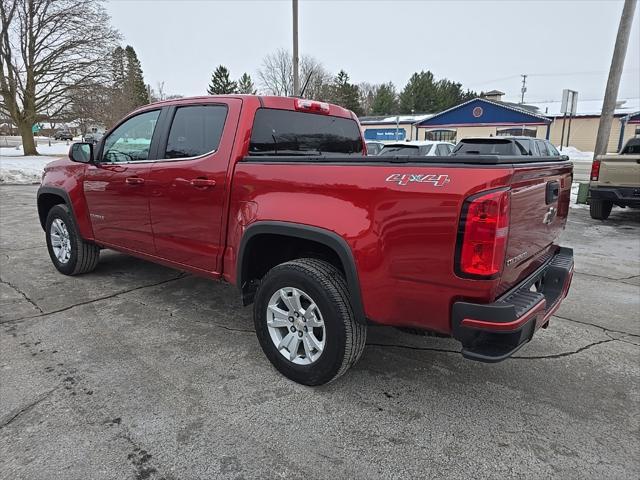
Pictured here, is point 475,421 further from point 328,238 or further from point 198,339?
point 198,339

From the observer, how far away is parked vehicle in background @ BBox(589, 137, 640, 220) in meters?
8.34

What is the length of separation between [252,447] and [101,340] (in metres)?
1.84

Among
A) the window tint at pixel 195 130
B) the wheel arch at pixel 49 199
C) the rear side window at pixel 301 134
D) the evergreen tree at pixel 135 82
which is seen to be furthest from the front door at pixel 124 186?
the evergreen tree at pixel 135 82

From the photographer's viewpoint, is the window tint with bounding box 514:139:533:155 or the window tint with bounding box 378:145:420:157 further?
the window tint with bounding box 378:145:420:157

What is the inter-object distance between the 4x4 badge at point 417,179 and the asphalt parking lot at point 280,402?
4.58 ft

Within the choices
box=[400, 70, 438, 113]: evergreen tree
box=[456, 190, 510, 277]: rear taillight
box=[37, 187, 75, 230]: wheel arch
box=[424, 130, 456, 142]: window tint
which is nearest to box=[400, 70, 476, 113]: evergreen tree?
box=[400, 70, 438, 113]: evergreen tree

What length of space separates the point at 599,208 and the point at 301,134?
8.21 metres

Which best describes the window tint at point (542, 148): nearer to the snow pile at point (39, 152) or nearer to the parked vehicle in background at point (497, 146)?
the parked vehicle in background at point (497, 146)

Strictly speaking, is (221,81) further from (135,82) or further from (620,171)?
(620,171)

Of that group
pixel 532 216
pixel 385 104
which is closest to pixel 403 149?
pixel 532 216

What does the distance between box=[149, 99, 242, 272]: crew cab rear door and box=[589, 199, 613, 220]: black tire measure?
8629 mm

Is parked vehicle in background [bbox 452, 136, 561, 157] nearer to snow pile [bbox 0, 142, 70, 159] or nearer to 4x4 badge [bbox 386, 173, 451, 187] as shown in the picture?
4x4 badge [bbox 386, 173, 451, 187]

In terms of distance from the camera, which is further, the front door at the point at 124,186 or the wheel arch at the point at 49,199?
the wheel arch at the point at 49,199

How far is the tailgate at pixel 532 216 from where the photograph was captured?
2.25 m
